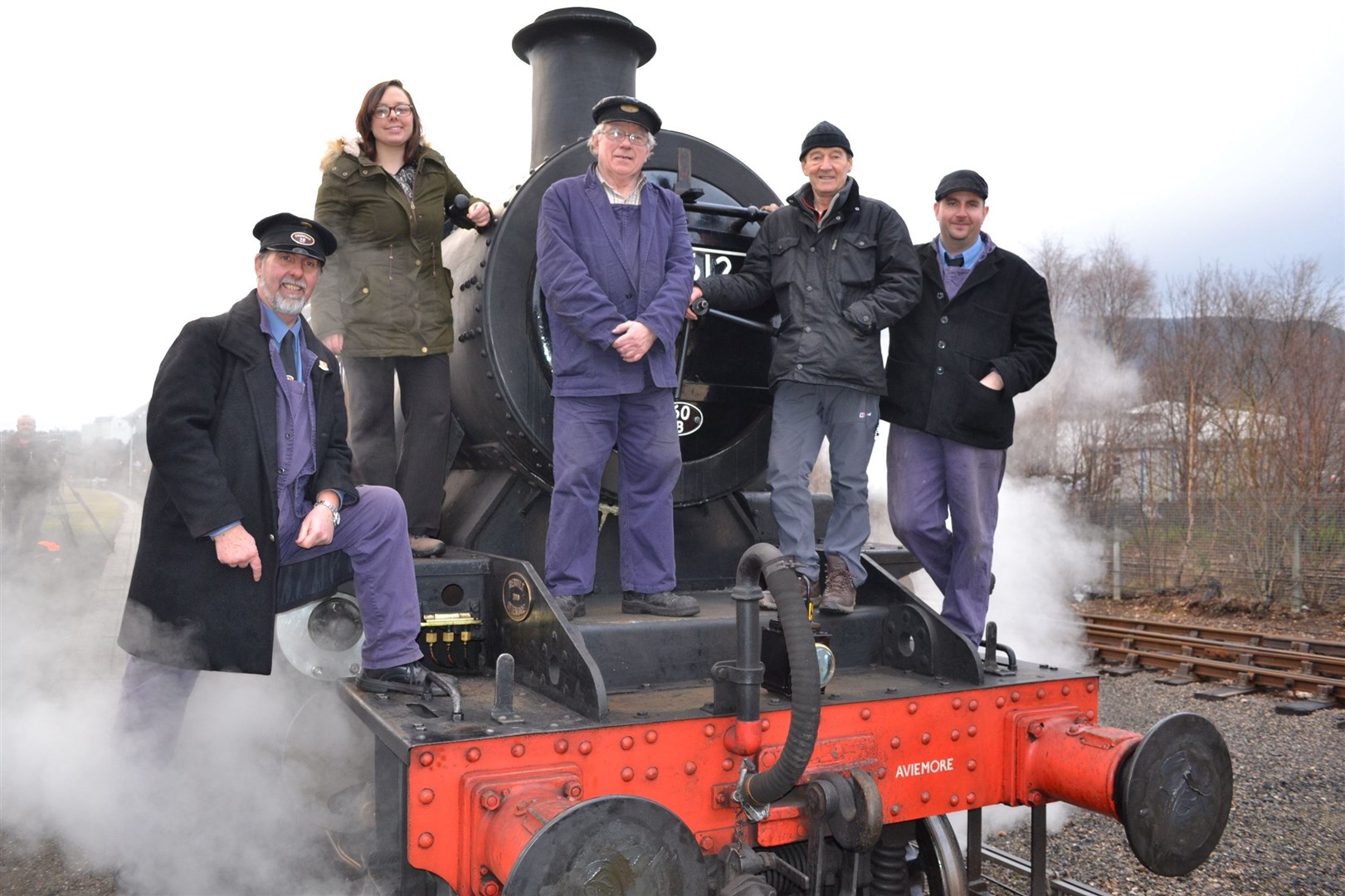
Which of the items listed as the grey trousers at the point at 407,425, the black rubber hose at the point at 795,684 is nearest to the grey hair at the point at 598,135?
the grey trousers at the point at 407,425

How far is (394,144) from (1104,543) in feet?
42.4

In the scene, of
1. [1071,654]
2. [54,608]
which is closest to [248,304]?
[54,608]

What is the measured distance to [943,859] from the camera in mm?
2822

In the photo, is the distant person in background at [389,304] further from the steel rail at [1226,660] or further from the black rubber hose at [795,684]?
the steel rail at [1226,660]

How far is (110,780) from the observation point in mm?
2998

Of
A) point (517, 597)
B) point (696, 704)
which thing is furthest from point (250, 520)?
point (696, 704)

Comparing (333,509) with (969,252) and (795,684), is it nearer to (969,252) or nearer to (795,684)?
(795,684)

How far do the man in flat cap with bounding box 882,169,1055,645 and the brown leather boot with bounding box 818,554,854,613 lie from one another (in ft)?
1.14

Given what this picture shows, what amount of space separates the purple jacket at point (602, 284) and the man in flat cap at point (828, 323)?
0.61ft

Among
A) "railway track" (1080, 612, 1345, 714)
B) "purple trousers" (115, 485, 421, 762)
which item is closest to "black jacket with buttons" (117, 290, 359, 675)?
"purple trousers" (115, 485, 421, 762)

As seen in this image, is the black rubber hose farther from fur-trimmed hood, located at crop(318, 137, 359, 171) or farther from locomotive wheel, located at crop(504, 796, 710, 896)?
fur-trimmed hood, located at crop(318, 137, 359, 171)

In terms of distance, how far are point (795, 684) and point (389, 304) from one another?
1.82 metres

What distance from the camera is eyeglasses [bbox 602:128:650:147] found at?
285 centimetres

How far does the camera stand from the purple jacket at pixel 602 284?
9.07ft
